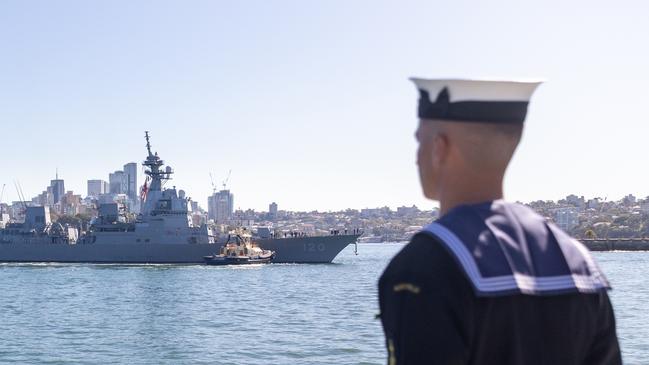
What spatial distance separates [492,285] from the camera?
5.14ft

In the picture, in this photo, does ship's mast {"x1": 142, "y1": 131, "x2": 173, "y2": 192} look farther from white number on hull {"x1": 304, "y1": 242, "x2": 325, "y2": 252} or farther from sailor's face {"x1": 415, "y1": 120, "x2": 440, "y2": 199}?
sailor's face {"x1": 415, "y1": 120, "x2": 440, "y2": 199}

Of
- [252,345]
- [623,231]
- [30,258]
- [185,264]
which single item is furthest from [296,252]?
[623,231]

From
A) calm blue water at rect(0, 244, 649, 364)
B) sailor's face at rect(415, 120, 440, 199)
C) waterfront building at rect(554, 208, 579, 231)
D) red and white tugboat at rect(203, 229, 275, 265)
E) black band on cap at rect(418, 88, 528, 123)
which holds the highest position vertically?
waterfront building at rect(554, 208, 579, 231)

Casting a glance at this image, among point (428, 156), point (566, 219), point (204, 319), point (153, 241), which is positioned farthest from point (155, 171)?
point (566, 219)

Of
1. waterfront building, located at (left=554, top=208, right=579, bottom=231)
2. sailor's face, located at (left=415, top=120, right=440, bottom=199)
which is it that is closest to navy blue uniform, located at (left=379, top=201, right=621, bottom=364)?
sailor's face, located at (left=415, top=120, right=440, bottom=199)

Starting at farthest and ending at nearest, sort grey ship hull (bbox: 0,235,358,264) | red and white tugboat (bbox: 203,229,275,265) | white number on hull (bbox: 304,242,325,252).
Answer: white number on hull (bbox: 304,242,325,252), grey ship hull (bbox: 0,235,358,264), red and white tugboat (bbox: 203,229,275,265)

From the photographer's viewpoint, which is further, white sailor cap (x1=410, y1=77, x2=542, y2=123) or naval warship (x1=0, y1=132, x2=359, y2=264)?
naval warship (x1=0, y1=132, x2=359, y2=264)

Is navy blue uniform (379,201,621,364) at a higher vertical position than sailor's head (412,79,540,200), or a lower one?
lower

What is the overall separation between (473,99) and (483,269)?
36 cm

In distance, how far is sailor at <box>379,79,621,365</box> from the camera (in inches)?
59.6

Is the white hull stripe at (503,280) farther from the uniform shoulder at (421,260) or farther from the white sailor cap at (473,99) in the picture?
the white sailor cap at (473,99)

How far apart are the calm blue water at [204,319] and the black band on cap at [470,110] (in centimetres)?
1621

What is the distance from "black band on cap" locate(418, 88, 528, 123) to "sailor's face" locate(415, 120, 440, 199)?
0.03m

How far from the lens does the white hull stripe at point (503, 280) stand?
5.10 ft
